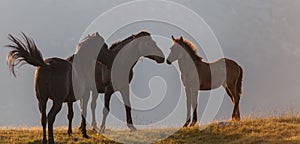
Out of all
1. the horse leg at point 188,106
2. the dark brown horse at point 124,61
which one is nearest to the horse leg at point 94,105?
the dark brown horse at point 124,61

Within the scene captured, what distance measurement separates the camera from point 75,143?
11.8 metres

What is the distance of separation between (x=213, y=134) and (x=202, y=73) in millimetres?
3230

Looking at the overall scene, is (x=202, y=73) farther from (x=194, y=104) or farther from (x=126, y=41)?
(x=126, y=41)

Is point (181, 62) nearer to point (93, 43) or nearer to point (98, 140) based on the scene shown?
point (93, 43)

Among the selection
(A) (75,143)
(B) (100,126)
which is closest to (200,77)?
(B) (100,126)

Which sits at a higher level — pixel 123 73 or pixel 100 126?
pixel 123 73

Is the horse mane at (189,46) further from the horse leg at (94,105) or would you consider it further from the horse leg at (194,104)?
the horse leg at (94,105)

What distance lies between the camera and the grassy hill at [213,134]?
11778 mm

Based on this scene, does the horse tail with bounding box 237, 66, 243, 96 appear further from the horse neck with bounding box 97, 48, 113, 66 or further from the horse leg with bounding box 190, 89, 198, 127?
the horse neck with bounding box 97, 48, 113, 66

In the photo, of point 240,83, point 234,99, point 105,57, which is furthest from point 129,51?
point 240,83

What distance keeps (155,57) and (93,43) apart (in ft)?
7.09

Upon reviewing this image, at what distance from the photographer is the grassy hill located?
38.6 ft

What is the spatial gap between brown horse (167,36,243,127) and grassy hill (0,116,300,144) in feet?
5.76

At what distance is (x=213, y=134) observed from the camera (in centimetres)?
1262
